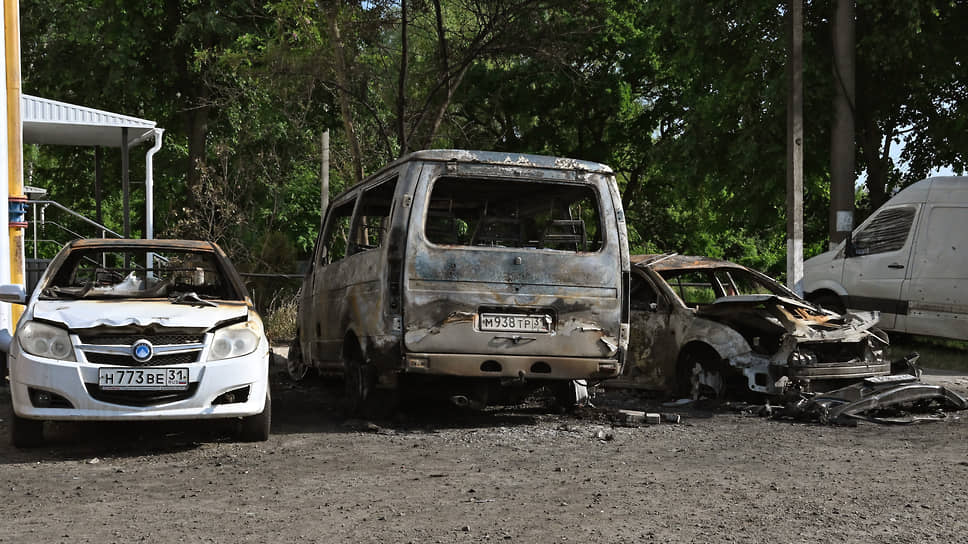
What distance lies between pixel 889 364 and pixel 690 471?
12.9 feet

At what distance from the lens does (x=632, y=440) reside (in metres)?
7.86

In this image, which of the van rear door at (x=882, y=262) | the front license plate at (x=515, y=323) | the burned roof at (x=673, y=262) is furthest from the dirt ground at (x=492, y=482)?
the van rear door at (x=882, y=262)

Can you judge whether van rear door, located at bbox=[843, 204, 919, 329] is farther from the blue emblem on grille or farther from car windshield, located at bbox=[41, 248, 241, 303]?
the blue emblem on grille

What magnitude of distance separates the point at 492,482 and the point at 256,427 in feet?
6.97

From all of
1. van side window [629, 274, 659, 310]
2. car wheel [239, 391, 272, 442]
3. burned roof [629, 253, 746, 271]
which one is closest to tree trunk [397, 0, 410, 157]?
burned roof [629, 253, 746, 271]

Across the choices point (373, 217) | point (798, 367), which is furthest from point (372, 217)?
point (798, 367)

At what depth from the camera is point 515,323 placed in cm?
819

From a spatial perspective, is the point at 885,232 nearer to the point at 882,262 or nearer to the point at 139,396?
the point at 882,262

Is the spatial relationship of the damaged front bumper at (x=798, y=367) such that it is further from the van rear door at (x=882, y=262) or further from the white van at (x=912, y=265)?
the van rear door at (x=882, y=262)

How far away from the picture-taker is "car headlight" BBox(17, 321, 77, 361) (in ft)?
23.0

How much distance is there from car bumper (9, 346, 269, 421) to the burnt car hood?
176 inches

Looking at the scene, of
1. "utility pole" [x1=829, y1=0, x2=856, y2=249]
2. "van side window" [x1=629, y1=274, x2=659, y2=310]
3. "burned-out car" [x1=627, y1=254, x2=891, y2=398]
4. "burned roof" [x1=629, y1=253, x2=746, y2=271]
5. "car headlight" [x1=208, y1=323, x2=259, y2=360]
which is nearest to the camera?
"car headlight" [x1=208, y1=323, x2=259, y2=360]

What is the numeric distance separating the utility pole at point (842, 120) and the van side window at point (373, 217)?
10744 millimetres

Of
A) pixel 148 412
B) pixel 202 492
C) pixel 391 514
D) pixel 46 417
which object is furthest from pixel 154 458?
pixel 391 514
